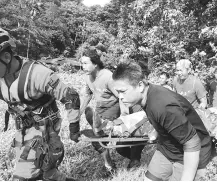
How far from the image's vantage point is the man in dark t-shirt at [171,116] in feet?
5.14

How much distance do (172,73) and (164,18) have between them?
6.73 feet

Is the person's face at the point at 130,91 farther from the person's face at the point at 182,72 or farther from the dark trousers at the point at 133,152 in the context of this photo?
the person's face at the point at 182,72

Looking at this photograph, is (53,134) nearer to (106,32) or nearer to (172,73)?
(172,73)

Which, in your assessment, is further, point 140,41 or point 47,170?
point 140,41

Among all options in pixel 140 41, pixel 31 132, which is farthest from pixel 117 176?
pixel 140 41

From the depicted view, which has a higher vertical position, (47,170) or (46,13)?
(46,13)

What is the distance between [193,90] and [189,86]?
8 cm

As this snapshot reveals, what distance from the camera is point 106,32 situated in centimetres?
2931

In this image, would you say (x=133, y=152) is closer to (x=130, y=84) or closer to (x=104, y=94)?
(x=104, y=94)

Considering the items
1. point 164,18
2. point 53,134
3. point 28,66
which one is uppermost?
point 164,18

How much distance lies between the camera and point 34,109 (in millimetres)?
2311

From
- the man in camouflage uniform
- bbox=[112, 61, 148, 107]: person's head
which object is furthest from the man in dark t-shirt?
the man in camouflage uniform

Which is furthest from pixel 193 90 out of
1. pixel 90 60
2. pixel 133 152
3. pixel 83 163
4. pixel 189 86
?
pixel 83 163

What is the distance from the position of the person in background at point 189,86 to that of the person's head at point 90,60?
3.94 feet
